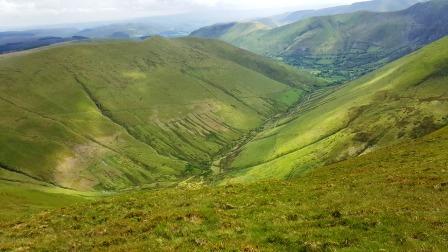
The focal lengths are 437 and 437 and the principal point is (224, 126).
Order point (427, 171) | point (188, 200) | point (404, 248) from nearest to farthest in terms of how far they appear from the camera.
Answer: point (404, 248) → point (188, 200) → point (427, 171)

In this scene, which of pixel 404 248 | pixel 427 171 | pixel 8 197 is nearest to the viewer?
pixel 404 248

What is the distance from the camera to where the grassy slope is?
25859 millimetres

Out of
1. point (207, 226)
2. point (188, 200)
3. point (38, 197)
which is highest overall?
point (207, 226)

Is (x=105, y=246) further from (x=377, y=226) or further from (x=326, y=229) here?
(x=377, y=226)

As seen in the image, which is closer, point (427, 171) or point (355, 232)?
point (355, 232)

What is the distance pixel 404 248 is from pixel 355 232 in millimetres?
3718

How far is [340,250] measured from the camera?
23688 mm

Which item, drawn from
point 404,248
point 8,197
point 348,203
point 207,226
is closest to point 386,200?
point 348,203

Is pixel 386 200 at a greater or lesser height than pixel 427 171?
greater

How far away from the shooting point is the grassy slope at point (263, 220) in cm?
2586

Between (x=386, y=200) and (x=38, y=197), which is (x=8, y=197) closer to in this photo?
(x=38, y=197)

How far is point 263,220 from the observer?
1244 inches

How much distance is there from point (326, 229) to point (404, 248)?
5497 millimetres

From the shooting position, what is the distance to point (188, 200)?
137 ft
